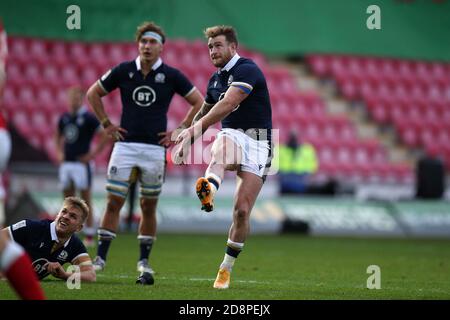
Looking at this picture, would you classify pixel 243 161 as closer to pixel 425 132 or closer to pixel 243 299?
pixel 243 299

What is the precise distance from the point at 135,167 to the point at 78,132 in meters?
4.89

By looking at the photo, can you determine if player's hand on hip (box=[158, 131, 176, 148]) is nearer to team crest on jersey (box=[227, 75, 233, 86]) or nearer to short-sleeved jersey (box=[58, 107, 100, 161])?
team crest on jersey (box=[227, 75, 233, 86])

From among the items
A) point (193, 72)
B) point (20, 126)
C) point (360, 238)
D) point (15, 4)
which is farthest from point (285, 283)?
point (193, 72)

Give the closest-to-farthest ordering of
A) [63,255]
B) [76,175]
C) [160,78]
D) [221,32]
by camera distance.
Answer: [63,255] < [221,32] < [160,78] < [76,175]

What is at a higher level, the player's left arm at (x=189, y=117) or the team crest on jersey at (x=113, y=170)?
the player's left arm at (x=189, y=117)

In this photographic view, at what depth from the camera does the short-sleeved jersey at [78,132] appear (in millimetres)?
13922

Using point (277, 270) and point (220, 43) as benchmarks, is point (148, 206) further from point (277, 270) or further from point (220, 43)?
point (220, 43)

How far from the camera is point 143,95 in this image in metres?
9.25

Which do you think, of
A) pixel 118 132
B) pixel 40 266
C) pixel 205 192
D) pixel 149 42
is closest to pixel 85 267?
pixel 40 266

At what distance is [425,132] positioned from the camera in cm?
2408

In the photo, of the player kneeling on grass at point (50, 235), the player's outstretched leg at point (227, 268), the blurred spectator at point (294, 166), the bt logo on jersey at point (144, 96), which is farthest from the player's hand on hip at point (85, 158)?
the player's outstretched leg at point (227, 268)

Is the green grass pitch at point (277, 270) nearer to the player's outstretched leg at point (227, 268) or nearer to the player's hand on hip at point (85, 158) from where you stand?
the player's outstretched leg at point (227, 268)

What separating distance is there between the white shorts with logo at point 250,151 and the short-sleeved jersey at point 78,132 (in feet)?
20.7

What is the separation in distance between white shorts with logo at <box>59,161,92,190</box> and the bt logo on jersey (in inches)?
190
